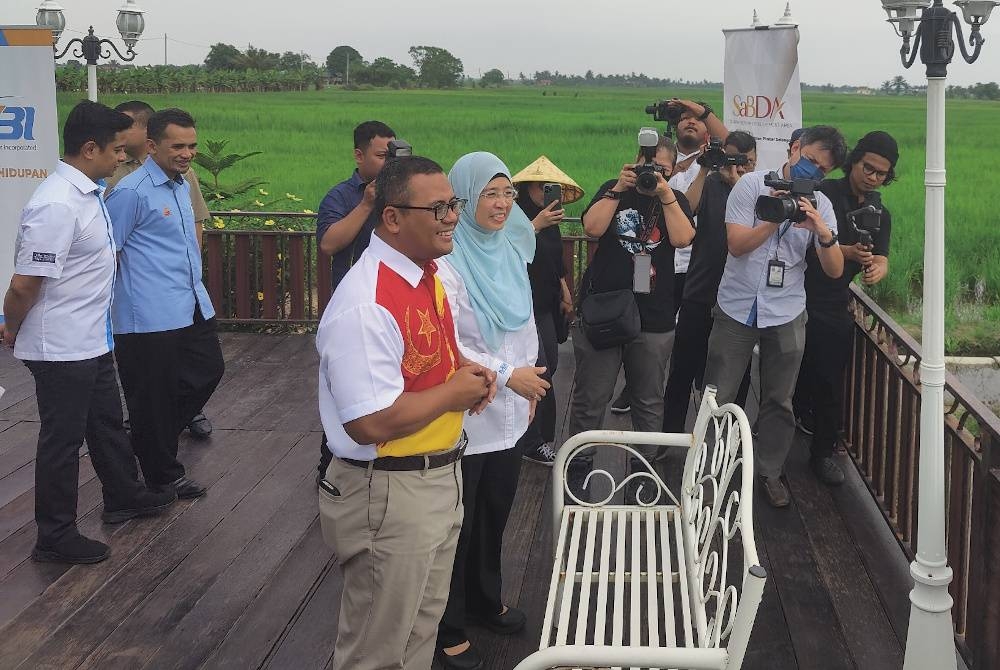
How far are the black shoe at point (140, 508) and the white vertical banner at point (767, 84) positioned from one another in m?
3.64

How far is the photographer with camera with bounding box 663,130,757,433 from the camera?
4.21m

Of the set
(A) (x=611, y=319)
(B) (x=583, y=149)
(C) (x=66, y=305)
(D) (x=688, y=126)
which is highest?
(B) (x=583, y=149)

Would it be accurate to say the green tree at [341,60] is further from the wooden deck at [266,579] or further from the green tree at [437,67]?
the wooden deck at [266,579]

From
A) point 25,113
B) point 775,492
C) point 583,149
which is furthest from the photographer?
point 583,149

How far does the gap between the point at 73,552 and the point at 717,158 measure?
2808 millimetres

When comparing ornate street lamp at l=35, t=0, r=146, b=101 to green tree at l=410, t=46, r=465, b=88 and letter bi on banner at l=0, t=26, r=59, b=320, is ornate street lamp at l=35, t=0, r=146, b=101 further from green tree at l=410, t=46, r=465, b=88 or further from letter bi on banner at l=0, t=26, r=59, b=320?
green tree at l=410, t=46, r=465, b=88

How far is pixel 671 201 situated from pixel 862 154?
0.76m

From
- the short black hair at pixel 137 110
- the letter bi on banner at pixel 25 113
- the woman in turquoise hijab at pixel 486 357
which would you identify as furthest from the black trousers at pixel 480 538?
the letter bi on banner at pixel 25 113

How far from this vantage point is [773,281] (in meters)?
3.68

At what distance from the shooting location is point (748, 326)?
3.78 metres

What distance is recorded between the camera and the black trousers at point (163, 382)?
3.66m

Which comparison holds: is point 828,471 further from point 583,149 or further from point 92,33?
point 583,149

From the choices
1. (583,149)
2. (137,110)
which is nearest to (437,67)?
(583,149)

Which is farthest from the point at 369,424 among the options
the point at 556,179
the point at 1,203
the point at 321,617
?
the point at 1,203
